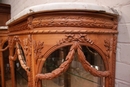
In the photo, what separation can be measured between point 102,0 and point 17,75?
0.74 metres

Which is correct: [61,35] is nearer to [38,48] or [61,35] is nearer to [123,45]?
[38,48]

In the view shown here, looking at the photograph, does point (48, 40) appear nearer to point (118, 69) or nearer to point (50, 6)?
point (50, 6)

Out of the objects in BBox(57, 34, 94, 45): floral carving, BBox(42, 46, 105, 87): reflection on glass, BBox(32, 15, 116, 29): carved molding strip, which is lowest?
BBox(42, 46, 105, 87): reflection on glass

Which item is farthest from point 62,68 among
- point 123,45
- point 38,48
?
point 123,45

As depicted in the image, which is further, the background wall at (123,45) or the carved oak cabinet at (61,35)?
the background wall at (123,45)

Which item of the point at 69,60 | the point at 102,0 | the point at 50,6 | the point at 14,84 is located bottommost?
the point at 14,84

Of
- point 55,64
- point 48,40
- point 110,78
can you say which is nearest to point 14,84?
point 55,64

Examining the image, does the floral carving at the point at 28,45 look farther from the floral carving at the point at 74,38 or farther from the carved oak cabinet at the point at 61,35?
the floral carving at the point at 74,38

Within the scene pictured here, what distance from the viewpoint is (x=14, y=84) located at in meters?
0.89

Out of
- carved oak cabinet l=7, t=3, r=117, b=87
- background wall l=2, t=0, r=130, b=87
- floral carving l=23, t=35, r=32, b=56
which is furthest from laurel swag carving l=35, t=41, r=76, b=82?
background wall l=2, t=0, r=130, b=87

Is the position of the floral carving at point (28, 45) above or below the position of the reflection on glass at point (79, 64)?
above

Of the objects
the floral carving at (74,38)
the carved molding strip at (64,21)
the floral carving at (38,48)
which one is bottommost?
the floral carving at (38,48)

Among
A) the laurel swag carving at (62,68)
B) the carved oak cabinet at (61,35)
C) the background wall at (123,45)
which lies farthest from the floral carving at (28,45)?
the background wall at (123,45)

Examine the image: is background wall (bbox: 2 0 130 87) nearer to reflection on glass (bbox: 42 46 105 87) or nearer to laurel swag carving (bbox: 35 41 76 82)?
reflection on glass (bbox: 42 46 105 87)
